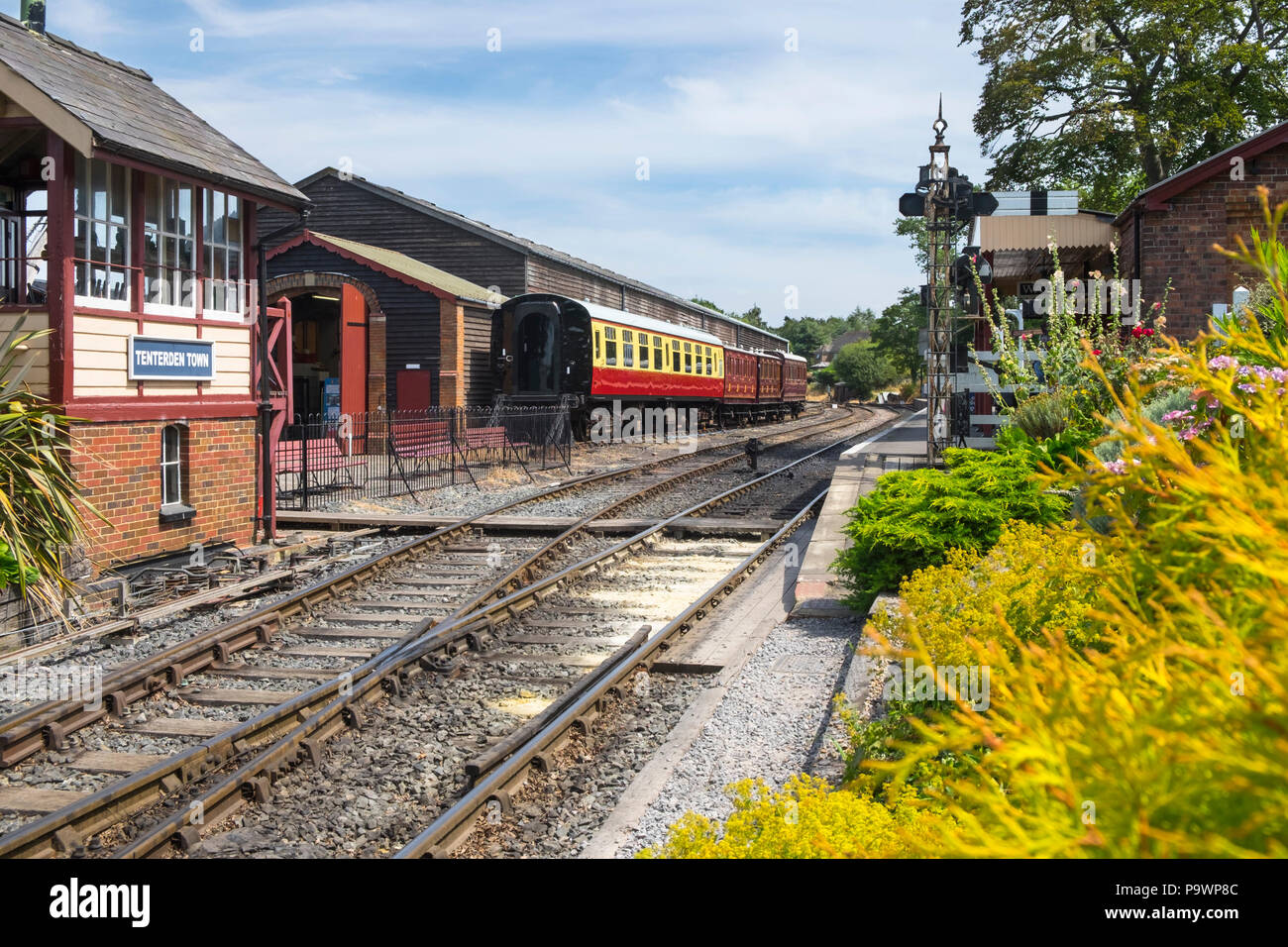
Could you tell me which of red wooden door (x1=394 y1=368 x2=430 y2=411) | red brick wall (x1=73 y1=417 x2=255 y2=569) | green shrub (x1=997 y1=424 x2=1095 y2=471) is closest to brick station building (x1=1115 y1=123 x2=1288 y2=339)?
green shrub (x1=997 y1=424 x2=1095 y2=471)

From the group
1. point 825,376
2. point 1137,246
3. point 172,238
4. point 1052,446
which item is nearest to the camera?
point 1052,446

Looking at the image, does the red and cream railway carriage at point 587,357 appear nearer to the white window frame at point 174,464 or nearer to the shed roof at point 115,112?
the shed roof at point 115,112

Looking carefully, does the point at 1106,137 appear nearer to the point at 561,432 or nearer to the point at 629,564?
the point at 561,432

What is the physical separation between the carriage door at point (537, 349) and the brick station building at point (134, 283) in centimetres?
1279

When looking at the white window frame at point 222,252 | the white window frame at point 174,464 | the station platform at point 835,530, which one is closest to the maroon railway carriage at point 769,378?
the station platform at point 835,530

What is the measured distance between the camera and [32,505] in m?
7.55

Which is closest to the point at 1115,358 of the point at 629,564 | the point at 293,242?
the point at 629,564

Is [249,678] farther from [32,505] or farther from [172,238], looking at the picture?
[172,238]

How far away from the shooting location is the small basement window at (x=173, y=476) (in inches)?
404

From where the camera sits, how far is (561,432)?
22688 millimetres

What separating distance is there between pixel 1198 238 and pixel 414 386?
1738cm

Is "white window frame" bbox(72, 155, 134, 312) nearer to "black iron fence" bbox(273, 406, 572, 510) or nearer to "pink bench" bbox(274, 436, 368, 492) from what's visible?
"black iron fence" bbox(273, 406, 572, 510)

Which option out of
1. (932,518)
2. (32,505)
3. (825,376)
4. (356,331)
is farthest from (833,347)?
(32,505)
